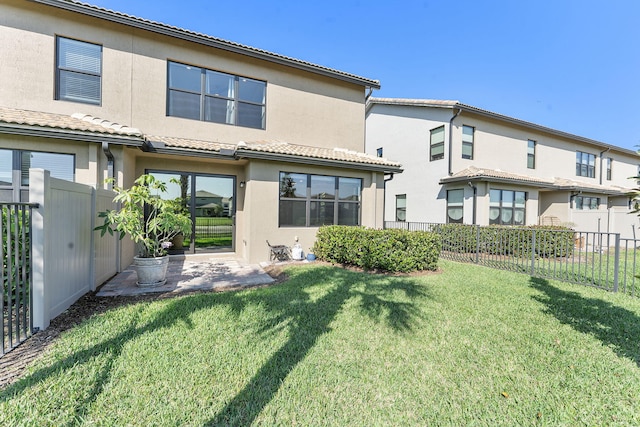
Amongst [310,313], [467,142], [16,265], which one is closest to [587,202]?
[467,142]

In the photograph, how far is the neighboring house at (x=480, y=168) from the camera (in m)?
12.7

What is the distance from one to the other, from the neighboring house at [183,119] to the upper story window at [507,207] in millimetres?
6513

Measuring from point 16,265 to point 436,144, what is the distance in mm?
14911

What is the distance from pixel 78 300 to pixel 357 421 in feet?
16.6

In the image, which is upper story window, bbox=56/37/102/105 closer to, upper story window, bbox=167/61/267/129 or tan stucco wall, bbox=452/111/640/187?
upper story window, bbox=167/61/267/129

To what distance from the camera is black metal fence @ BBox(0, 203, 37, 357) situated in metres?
3.02

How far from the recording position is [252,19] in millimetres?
10172

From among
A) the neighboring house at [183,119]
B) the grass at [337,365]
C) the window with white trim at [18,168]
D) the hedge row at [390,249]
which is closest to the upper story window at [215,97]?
the neighboring house at [183,119]

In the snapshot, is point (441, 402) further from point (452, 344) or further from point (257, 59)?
point (257, 59)

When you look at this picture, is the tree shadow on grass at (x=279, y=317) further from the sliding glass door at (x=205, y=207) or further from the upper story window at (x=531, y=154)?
the upper story window at (x=531, y=154)

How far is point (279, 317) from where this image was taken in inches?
157

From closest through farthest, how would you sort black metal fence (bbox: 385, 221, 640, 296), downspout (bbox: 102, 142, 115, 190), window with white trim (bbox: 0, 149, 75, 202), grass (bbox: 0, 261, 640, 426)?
grass (bbox: 0, 261, 640, 426) → window with white trim (bbox: 0, 149, 75, 202) → downspout (bbox: 102, 142, 115, 190) → black metal fence (bbox: 385, 221, 640, 296)

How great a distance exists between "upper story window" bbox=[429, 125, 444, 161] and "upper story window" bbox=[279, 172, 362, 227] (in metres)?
6.38

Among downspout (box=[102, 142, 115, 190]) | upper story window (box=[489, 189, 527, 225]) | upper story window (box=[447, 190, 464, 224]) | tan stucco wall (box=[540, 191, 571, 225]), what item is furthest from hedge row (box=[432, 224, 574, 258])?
downspout (box=[102, 142, 115, 190])
